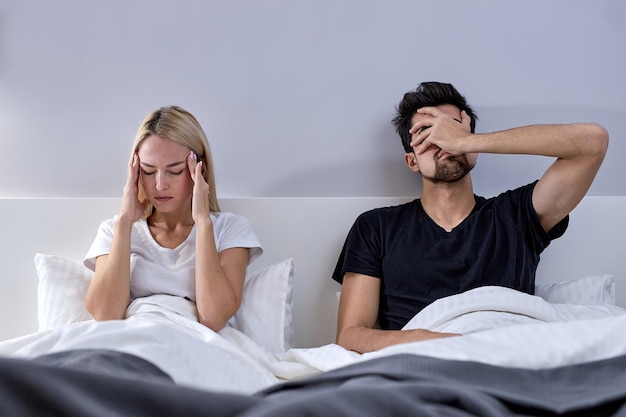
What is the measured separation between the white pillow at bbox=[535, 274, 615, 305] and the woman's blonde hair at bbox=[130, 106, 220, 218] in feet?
3.14

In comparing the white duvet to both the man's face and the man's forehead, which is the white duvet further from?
the man's forehead

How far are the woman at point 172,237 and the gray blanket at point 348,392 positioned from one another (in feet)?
2.64

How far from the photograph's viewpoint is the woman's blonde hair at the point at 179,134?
189 cm

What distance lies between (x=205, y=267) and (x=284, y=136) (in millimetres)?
574

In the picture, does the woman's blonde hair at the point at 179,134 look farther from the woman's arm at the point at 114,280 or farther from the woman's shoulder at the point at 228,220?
the woman's arm at the point at 114,280

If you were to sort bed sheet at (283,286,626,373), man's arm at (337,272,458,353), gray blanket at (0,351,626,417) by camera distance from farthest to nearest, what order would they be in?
man's arm at (337,272,458,353)
bed sheet at (283,286,626,373)
gray blanket at (0,351,626,417)

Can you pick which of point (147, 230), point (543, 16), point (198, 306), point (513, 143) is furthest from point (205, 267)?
point (543, 16)

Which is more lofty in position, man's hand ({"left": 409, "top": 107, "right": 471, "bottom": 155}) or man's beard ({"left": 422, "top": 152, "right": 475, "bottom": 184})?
man's hand ({"left": 409, "top": 107, "right": 471, "bottom": 155})

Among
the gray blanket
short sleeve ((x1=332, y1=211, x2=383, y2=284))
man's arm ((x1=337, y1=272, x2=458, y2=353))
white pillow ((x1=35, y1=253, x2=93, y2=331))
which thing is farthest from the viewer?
short sleeve ((x1=332, y1=211, x2=383, y2=284))

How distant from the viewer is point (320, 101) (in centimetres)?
218

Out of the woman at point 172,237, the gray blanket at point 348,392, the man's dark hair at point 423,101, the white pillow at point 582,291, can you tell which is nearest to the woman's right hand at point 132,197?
the woman at point 172,237

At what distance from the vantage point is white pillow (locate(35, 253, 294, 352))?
71.6 inches

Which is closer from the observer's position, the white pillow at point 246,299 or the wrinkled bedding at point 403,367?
the wrinkled bedding at point 403,367

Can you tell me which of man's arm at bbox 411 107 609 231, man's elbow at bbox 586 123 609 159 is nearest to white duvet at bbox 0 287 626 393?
man's arm at bbox 411 107 609 231
